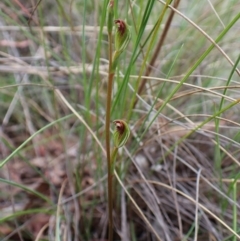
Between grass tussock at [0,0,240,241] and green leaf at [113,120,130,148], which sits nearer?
green leaf at [113,120,130,148]

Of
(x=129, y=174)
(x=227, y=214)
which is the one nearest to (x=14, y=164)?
(x=129, y=174)

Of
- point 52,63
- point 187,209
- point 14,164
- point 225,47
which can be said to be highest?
point 225,47

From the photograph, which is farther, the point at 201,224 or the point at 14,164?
the point at 14,164

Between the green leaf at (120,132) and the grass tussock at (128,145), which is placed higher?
the green leaf at (120,132)

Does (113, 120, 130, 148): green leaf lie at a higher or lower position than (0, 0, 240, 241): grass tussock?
higher

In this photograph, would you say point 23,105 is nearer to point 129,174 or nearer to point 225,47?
point 129,174

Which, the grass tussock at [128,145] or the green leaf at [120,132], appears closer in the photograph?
the green leaf at [120,132]

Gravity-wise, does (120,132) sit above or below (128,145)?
above

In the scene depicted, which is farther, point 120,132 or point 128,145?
point 128,145
